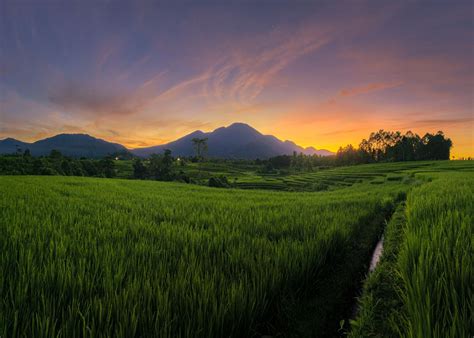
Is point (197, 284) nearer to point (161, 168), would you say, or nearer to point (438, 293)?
point (438, 293)

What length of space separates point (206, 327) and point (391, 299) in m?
2.24

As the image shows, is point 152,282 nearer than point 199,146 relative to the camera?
Yes

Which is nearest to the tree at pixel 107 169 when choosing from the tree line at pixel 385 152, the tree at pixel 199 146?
the tree at pixel 199 146

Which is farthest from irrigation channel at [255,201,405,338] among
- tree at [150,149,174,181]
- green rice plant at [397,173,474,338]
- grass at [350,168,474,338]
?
tree at [150,149,174,181]

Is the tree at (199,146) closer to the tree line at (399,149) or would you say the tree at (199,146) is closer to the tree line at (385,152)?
the tree line at (385,152)

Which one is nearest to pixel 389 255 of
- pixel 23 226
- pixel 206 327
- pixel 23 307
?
pixel 206 327

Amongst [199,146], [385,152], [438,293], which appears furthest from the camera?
[385,152]

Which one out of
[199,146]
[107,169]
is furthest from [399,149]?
[107,169]

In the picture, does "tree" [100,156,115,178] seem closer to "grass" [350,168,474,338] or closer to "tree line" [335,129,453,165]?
"grass" [350,168,474,338]

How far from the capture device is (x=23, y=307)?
155cm

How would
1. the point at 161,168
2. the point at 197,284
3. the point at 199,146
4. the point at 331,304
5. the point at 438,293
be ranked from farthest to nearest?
the point at 199,146, the point at 161,168, the point at 331,304, the point at 197,284, the point at 438,293

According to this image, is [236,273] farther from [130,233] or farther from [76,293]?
[130,233]

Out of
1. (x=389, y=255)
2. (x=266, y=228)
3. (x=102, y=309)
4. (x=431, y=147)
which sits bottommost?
(x=389, y=255)

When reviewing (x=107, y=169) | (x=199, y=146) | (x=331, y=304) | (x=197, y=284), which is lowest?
(x=331, y=304)
